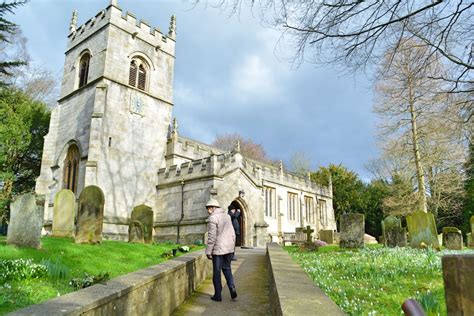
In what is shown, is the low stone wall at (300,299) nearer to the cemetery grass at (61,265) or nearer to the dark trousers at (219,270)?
the dark trousers at (219,270)

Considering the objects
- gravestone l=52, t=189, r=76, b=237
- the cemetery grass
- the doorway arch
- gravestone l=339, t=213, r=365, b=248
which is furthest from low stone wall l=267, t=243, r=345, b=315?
the doorway arch

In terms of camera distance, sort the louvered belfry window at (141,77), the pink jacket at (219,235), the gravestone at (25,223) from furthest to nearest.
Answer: the louvered belfry window at (141,77) → the gravestone at (25,223) → the pink jacket at (219,235)

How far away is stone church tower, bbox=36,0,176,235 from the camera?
64.6 ft

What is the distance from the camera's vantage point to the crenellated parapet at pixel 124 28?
21.8 m

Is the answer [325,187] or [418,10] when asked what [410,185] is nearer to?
[325,187]

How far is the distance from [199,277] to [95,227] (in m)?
3.84

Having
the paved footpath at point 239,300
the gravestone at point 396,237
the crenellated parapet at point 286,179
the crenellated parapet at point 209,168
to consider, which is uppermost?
the crenellated parapet at point 286,179

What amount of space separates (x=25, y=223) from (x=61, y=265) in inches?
99.5

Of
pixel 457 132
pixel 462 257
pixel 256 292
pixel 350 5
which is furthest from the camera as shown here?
pixel 457 132

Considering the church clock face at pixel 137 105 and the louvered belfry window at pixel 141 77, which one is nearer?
the church clock face at pixel 137 105

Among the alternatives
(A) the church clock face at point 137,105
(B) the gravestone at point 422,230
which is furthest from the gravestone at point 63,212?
(A) the church clock face at point 137,105

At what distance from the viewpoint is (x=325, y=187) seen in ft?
114

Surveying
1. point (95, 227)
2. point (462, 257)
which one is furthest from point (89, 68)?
point (462, 257)

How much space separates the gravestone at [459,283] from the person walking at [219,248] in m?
4.66
